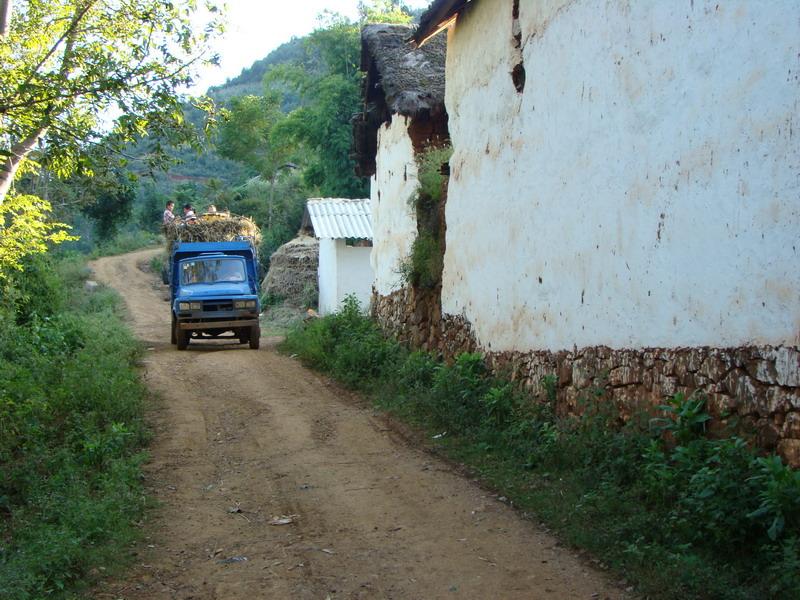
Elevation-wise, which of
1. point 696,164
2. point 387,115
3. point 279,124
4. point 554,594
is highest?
point 279,124

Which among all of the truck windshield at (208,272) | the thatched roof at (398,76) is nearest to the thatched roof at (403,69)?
the thatched roof at (398,76)

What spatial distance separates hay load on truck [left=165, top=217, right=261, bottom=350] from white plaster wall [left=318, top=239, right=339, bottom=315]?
5.78 metres

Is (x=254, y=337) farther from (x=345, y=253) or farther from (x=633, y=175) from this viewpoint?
(x=633, y=175)

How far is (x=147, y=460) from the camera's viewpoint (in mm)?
9992

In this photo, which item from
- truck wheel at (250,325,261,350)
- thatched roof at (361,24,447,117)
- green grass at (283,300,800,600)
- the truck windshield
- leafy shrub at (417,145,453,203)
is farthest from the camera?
the truck windshield

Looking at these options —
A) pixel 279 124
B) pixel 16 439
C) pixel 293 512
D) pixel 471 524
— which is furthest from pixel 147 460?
pixel 279 124

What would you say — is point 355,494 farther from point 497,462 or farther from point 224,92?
point 224,92

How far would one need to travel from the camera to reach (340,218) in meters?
29.0

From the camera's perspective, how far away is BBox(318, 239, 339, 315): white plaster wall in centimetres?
2803

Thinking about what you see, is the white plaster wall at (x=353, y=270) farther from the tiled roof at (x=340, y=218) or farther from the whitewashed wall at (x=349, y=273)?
the tiled roof at (x=340, y=218)

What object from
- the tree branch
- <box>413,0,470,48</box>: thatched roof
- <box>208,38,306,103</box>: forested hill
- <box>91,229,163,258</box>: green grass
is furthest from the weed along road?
<box>208,38,306,103</box>: forested hill

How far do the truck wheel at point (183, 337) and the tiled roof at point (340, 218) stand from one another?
792 centimetres

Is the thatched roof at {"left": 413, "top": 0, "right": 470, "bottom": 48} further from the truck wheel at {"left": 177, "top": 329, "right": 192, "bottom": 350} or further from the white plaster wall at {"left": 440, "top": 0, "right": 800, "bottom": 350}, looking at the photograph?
the truck wheel at {"left": 177, "top": 329, "right": 192, "bottom": 350}

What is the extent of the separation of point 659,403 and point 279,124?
3458 cm
